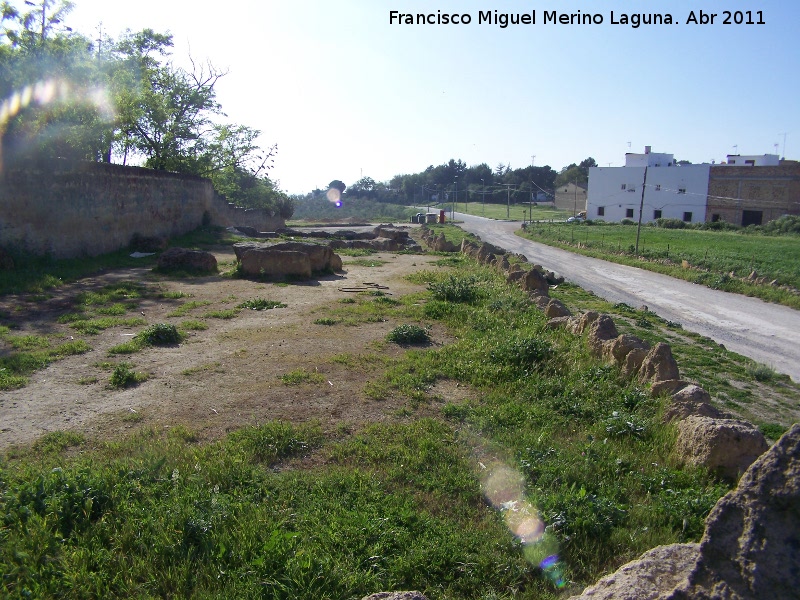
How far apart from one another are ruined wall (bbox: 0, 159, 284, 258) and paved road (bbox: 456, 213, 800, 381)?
15394 mm

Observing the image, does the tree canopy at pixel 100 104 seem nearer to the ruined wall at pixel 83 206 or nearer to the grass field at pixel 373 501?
the ruined wall at pixel 83 206

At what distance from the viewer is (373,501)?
14.9 ft

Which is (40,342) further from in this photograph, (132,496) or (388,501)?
(388,501)

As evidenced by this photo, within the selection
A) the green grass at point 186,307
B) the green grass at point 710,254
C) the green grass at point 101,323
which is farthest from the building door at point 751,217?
the green grass at point 101,323

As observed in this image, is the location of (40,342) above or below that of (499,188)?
below

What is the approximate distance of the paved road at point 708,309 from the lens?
49.7 ft

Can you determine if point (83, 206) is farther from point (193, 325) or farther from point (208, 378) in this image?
point (208, 378)

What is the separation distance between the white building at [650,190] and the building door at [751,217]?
3.40 meters

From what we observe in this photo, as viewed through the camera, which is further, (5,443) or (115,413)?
(115,413)

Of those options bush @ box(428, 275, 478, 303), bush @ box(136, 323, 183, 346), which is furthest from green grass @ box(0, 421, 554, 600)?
bush @ box(428, 275, 478, 303)

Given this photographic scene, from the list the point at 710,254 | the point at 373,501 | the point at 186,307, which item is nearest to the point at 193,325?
the point at 186,307

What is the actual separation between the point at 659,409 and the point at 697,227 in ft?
168

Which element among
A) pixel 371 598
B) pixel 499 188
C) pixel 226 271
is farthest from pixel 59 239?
pixel 499 188

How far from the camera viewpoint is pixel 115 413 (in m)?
6.11
